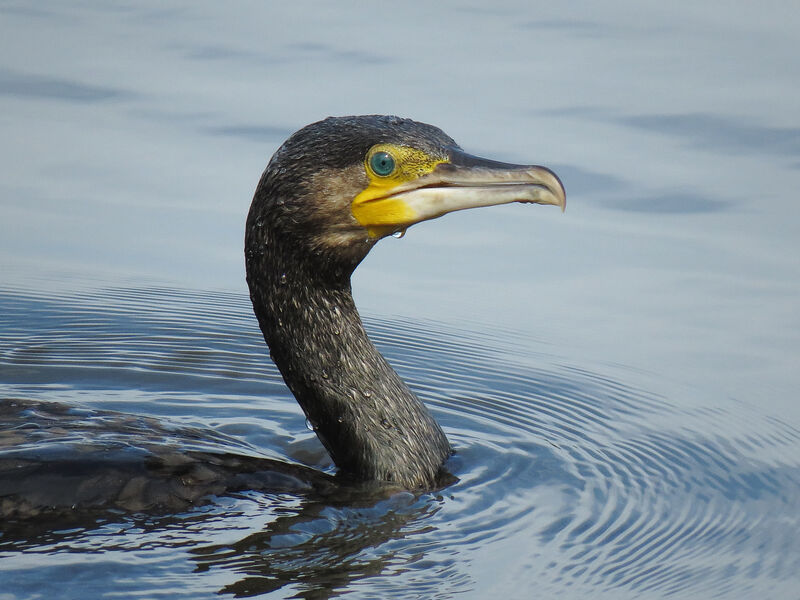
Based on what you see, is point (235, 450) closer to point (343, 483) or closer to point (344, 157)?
point (343, 483)

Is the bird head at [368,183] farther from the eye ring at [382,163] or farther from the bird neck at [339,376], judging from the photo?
the bird neck at [339,376]

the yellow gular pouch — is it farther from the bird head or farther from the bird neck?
the bird neck

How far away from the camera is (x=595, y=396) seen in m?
6.38

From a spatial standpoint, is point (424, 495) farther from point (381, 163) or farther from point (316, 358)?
point (381, 163)

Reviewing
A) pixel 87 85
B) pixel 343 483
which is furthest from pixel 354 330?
pixel 87 85

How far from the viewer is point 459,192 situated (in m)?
5.04

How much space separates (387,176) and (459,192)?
0.81 feet

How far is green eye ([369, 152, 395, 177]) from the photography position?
5.04 meters

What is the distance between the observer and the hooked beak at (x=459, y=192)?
4973mm

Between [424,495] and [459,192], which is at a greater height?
[459,192]

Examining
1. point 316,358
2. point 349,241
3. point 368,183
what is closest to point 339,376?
point 316,358

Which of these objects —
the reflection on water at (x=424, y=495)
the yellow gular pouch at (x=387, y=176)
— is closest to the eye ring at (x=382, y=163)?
the yellow gular pouch at (x=387, y=176)

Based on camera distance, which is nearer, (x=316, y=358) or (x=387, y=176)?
(x=387, y=176)

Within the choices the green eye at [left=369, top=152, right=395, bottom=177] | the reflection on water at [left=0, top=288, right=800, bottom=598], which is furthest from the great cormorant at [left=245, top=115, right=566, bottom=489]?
the reflection on water at [left=0, top=288, right=800, bottom=598]
